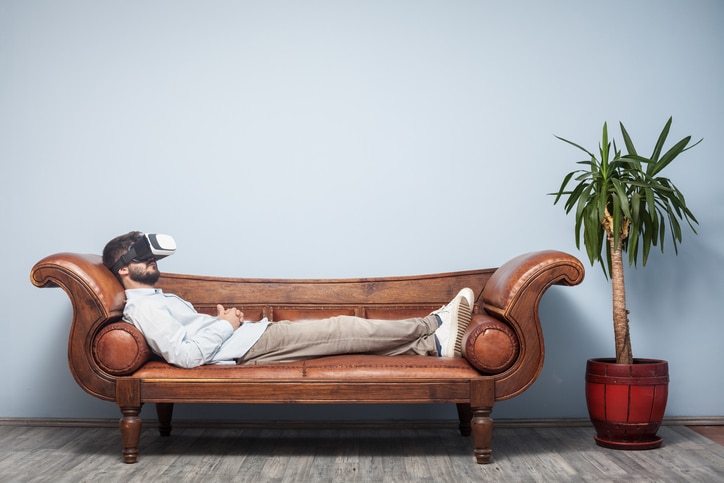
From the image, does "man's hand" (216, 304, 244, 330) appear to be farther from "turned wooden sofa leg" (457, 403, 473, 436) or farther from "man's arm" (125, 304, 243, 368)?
"turned wooden sofa leg" (457, 403, 473, 436)

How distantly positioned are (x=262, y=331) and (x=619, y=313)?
1.69 m

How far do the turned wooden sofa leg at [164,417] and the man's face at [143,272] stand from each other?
2.28 ft

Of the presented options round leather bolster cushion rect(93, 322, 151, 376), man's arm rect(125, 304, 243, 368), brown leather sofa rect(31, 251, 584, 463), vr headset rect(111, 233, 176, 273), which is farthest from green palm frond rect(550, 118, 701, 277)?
round leather bolster cushion rect(93, 322, 151, 376)

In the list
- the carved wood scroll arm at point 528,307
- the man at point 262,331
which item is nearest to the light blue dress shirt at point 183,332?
the man at point 262,331

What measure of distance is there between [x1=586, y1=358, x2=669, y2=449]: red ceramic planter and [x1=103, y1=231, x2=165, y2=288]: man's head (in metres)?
2.16

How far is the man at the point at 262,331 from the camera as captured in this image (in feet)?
9.97

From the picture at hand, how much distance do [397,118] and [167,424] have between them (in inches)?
80.6

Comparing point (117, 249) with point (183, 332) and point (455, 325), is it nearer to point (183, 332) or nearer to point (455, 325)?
point (183, 332)

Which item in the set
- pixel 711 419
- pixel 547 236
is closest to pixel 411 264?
pixel 547 236

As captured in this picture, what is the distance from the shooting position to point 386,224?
384 centimetres

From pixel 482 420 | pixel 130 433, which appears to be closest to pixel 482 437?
pixel 482 420

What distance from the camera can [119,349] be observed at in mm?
2945

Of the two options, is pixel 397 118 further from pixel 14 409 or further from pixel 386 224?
pixel 14 409

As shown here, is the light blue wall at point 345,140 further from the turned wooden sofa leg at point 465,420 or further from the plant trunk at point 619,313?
the turned wooden sofa leg at point 465,420
